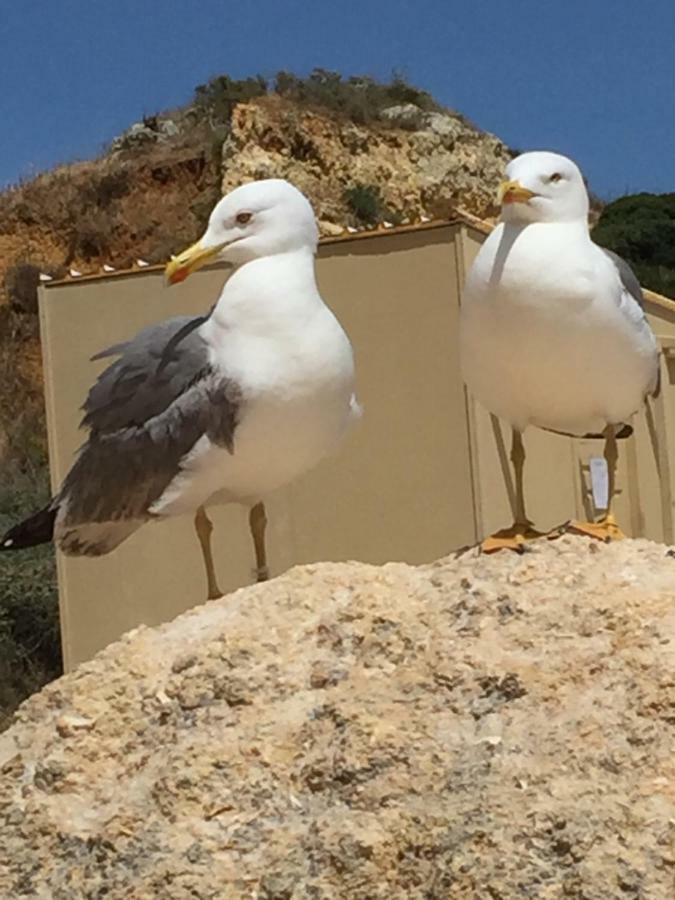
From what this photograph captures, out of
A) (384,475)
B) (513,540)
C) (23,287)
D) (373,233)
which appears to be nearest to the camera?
(513,540)

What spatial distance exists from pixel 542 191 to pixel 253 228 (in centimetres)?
81

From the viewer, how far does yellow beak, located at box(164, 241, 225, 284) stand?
13.0 feet

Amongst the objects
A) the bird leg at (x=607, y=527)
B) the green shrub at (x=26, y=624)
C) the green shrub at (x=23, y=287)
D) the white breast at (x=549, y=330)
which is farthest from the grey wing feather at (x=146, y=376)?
the green shrub at (x=23, y=287)

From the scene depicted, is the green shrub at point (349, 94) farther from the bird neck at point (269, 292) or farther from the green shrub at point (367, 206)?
the bird neck at point (269, 292)

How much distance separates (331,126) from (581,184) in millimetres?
19107

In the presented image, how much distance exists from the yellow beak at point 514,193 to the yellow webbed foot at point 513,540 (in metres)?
0.79

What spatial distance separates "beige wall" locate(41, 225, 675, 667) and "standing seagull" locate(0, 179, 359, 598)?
4275 millimetres

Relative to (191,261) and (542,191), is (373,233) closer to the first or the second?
(191,261)

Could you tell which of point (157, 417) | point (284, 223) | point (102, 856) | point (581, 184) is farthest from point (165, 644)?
point (581, 184)

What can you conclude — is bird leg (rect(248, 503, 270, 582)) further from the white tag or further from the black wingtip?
the white tag

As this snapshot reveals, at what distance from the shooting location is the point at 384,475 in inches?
340

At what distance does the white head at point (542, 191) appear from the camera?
355 cm

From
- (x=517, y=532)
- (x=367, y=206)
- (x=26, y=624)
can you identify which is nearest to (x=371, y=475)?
(x=26, y=624)

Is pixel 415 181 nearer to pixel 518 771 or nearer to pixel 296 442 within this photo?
pixel 296 442
